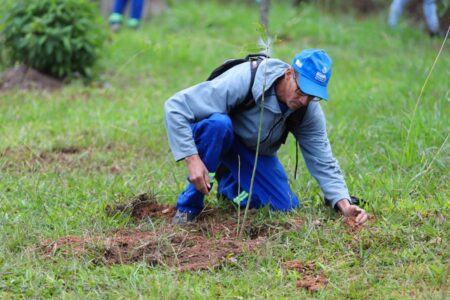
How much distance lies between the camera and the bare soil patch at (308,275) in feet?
11.1

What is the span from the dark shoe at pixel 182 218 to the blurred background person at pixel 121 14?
21.1 ft

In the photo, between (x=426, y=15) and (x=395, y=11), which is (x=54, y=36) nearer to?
(x=426, y=15)

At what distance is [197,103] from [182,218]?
2.06 ft

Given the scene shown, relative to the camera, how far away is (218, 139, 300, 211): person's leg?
428cm

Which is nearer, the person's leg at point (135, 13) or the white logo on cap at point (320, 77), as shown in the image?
the white logo on cap at point (320, 77)

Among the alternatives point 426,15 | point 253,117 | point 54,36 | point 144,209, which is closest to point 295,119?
point 253,117

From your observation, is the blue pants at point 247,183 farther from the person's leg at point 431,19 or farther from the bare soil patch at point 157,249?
the person's leg at point 431,19

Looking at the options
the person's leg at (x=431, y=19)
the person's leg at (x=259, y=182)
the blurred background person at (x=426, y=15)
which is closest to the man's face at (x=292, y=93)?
the person's leg at (x=259, y=182)

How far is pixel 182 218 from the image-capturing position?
4.11 metres

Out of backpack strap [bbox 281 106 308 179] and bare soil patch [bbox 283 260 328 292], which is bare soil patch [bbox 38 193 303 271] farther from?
backpack strap [bbox 281 106 308 179]

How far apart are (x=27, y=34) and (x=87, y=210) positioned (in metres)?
3.75

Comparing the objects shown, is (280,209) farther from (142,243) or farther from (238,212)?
(142,243)

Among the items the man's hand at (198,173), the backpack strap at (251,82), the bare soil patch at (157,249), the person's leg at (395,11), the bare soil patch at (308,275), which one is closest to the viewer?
the bare soil patch at (308,275)

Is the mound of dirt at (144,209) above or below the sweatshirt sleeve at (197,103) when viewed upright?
below
